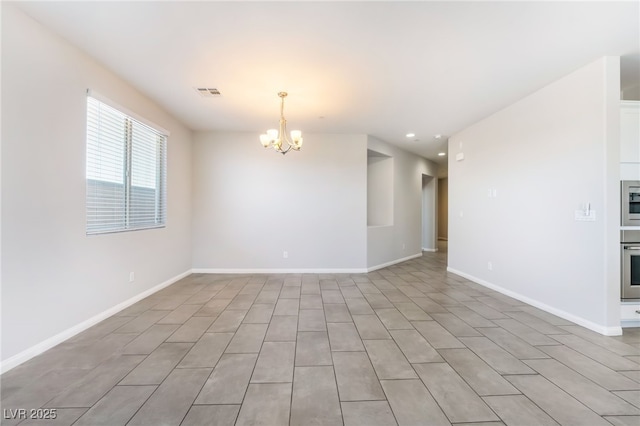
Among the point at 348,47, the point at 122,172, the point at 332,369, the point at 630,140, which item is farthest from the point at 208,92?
the point at 630,140

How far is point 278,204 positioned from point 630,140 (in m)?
4.84

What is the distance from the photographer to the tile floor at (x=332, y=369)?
164 centimetres

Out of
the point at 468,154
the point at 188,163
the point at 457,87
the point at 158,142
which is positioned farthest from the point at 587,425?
the point at 188,163

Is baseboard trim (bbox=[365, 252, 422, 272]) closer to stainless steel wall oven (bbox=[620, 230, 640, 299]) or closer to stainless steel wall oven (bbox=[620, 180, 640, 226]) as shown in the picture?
stainless steel wall oven (bbox=[620, 230, 640, 299])

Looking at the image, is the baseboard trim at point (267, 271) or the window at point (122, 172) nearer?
the window at point (122, 172)

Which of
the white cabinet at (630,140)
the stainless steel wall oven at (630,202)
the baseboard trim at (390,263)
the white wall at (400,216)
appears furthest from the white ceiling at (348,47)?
the baseboard trim at (390,263)

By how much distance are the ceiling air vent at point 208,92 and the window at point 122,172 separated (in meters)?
0.95

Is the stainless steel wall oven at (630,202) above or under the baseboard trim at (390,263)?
above

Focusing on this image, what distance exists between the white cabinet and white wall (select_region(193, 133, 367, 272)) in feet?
11.3

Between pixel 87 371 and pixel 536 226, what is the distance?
487cm

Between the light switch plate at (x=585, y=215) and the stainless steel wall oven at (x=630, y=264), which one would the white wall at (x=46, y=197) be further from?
the stainless steel wall oven at (x=630, y=264)

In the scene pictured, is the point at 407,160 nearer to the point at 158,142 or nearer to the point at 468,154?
the point at 468,154

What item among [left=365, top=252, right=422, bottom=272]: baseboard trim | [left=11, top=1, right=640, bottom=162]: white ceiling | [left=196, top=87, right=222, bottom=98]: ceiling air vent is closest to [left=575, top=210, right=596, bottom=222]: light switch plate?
[left=11, top=1, right=640, bottom=162]: white ceiling

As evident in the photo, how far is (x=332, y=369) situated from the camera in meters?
2.11
